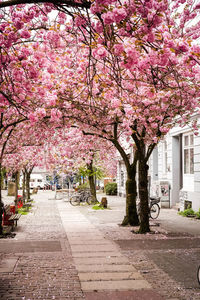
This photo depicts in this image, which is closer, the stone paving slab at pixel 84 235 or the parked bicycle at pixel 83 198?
the stone paving slab at pixel 84 235

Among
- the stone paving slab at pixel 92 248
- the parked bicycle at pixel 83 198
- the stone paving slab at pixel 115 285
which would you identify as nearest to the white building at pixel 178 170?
the parked bicycle at pixel 83 198

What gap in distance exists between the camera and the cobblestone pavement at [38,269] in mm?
6344

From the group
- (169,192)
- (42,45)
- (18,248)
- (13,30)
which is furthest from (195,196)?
(13,30)

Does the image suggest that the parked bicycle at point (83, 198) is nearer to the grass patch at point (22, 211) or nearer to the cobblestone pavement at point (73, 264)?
the grass patch at point (22, 211)

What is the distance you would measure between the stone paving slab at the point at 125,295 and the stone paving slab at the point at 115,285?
0.22 meters

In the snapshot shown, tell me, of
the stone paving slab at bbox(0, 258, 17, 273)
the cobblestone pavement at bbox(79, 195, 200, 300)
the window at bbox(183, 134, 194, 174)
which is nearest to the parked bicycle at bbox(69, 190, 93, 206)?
the window at bbox(183, 134, 194, 174)

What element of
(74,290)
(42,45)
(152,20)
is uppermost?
(42,45)

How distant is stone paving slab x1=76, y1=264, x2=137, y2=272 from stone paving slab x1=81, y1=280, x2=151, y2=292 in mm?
846

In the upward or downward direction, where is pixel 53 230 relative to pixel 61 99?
downward

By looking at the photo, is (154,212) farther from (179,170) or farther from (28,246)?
(28,246)

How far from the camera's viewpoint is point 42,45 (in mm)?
8633

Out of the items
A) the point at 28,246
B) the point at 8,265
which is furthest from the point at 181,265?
the point at 28,246

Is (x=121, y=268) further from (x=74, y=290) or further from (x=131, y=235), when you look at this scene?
(x=131, y=235)

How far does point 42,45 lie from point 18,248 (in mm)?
5277
